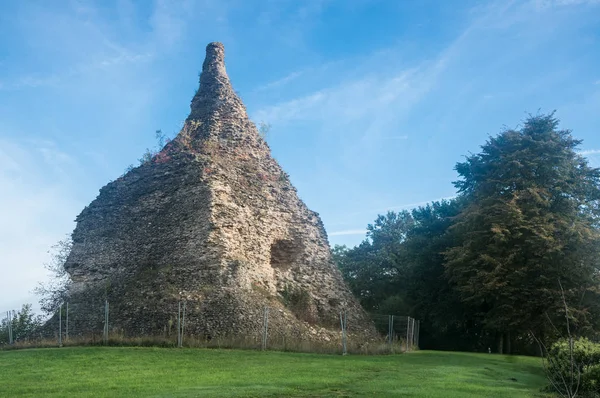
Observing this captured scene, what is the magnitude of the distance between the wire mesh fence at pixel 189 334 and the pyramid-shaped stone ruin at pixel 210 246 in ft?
0.35

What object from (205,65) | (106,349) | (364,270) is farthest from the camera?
(364,270)

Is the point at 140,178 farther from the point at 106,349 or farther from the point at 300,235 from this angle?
the point at 106,349

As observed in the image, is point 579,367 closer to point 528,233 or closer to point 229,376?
point 229,376

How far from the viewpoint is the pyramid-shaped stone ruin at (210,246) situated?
25328 millimetres

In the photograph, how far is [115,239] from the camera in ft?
101

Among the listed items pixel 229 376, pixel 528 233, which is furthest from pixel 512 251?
pixel 229 376

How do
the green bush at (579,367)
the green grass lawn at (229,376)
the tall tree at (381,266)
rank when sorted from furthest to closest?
the tall tree at (381,266)
the green bush at (579,367)
the green grass lawn at (229,376)

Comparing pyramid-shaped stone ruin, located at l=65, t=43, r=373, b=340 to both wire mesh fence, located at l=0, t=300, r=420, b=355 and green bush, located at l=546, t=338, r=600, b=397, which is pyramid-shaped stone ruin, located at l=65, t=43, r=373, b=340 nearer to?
wire mesh fence, located at l=0, t=300, r=420, b=355

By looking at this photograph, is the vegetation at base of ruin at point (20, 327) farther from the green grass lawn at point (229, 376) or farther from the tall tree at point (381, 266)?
the tall tree at point (381, 266)

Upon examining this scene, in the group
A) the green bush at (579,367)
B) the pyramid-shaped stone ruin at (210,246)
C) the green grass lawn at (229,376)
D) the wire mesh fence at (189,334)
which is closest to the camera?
the green grass lawn at (229,376)

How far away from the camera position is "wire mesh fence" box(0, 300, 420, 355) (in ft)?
74.5

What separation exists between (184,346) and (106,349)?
2851 millimetres

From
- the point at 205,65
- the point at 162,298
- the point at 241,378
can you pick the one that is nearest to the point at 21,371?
the point at 241,378

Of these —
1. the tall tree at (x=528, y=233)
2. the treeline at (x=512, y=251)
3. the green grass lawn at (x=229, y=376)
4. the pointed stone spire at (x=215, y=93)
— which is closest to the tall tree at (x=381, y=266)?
the treeline at (x=512, y=251)
